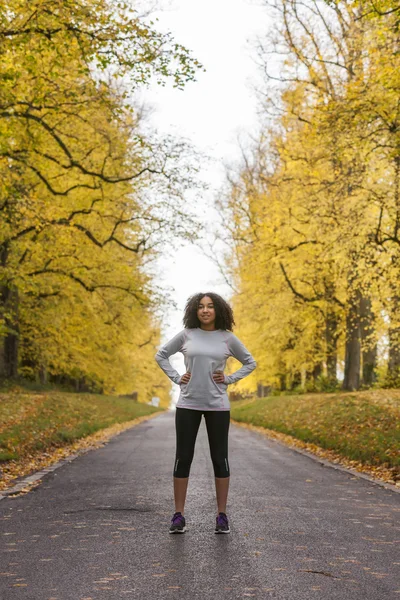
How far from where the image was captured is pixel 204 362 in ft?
20.5

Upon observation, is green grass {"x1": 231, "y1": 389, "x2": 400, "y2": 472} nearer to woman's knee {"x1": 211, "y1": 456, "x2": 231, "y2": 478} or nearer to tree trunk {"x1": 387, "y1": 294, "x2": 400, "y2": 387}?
tree trunk {"x1": 387, "y1": 294, "x2": 400, "y2": 387}

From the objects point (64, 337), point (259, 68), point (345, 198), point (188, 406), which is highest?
point (259, 68)

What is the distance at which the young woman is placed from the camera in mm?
6211

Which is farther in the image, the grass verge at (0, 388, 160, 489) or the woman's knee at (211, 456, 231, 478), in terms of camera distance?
the grass verge at (0, 388, 160, 489)

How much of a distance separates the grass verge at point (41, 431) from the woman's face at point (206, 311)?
4.34 meters

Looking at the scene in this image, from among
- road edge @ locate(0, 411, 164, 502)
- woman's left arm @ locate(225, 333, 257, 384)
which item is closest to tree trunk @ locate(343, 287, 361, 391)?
road edge @ locate(0, 411, 164, 502)

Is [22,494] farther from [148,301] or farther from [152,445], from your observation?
[148,301]

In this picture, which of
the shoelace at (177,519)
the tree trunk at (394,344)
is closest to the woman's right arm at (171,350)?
the shoelace at (177,519)

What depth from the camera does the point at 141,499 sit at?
320 inches

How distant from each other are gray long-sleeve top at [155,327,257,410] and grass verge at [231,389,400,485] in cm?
471

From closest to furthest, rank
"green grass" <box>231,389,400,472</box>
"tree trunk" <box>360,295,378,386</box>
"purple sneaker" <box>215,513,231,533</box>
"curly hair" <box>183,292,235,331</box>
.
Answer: "purple sneaker" <box>215,513,231,533</box> < "curly hair" <box>183,292,235,331</box> < "green grass" <box>231,389,400,472</box> < "tree trunk" <box>360,295,378,386</box>

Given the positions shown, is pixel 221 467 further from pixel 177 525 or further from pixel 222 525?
pixel 177 525

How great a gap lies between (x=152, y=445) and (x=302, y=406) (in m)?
8.23

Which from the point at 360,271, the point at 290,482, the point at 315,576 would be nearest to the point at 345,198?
the point at 360,271
